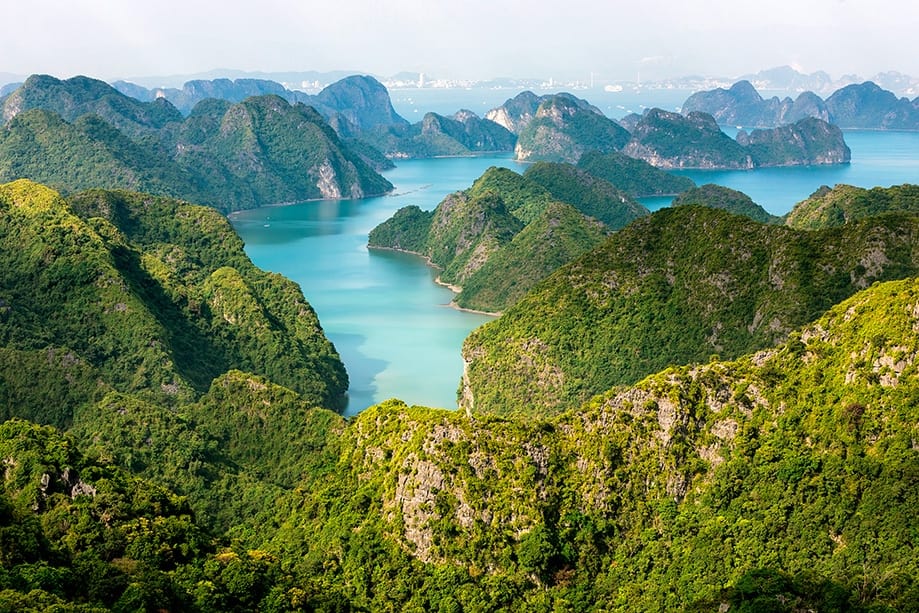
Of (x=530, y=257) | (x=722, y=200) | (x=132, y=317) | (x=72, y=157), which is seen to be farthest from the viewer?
(x=72, y=157)

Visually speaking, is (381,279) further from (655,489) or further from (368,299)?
(655,489)

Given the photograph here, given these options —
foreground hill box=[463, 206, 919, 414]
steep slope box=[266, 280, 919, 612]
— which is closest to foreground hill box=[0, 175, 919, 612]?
steep slope box=[266, 280, 919, 612]

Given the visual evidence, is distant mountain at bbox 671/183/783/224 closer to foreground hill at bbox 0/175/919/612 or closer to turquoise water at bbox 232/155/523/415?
turquoise water at bbox 232/155/523/415

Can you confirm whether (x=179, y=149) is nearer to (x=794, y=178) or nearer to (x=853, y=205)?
(x=794, y=178)

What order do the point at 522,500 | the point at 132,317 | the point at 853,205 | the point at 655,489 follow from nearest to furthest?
the point at 522,500 < the point at 655,489 < the point at 132,317 < the point at 853,205

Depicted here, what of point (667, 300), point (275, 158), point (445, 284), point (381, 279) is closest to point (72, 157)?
point (275, 158)

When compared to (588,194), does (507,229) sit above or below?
below

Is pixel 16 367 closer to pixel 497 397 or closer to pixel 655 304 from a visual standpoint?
pixel 497 397

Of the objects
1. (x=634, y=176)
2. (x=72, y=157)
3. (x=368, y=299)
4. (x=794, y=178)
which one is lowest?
(x=368, y=299)

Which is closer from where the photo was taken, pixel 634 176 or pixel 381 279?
pixel 381 279
